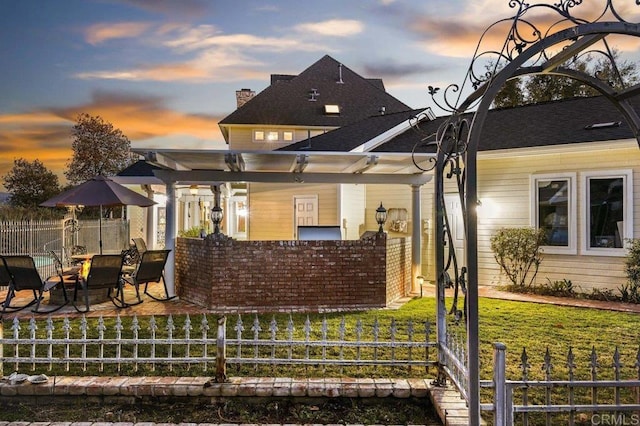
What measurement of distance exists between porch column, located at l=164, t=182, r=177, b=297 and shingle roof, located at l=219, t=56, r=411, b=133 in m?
12.3

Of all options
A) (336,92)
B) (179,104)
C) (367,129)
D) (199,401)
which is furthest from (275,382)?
(336,92)

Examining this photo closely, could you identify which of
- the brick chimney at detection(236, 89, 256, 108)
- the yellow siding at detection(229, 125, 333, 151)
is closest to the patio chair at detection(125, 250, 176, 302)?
the yellow siding at detection(229, 125, 333, 151)

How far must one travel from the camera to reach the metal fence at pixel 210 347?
464 centimetres

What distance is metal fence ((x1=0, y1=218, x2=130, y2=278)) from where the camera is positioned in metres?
12.5

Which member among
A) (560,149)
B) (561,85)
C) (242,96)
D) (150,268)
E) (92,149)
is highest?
(561,85)

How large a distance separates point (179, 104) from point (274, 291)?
14.9m

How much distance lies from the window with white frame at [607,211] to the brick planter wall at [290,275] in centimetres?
496

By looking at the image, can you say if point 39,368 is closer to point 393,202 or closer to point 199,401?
point 199,401

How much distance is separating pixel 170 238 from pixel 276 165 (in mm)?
2728

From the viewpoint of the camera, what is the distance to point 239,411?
4145 millimetres

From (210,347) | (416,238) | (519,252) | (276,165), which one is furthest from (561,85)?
(210,347)

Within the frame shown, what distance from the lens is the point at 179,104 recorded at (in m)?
20.8

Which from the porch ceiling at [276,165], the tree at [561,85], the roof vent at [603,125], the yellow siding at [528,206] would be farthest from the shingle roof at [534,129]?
the tree at [561,85]

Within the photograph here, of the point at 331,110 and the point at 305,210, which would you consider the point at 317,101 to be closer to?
the point at 331,110
